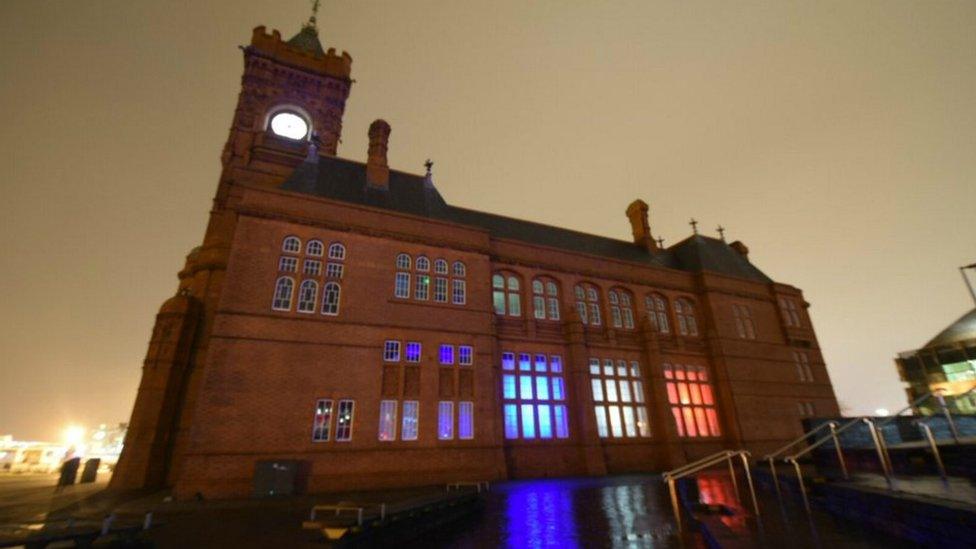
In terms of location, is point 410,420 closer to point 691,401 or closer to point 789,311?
point 691,401

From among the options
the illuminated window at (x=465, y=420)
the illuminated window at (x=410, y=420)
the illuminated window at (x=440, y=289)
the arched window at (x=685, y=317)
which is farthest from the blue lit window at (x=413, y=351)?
the arched window at (x=685, y=317)

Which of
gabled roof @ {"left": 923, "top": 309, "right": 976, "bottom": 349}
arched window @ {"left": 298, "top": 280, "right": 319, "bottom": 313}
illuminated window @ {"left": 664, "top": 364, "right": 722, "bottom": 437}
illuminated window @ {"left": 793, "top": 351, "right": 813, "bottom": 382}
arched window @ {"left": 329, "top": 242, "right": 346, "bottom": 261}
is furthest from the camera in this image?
gabled roof @ {"left": 923, "top": 309, "right": 976, "bottom": 349}

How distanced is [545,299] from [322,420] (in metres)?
14.3

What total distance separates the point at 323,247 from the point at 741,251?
1431 inches

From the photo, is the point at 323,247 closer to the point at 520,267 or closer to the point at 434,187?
the point at 434,187

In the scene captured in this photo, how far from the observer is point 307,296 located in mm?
19094

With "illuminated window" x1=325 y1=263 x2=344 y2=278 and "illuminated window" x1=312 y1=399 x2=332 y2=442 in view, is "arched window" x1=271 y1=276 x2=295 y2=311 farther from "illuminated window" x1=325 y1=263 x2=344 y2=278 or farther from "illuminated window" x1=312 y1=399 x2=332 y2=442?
"illuminated window" x1=312 y1=399 x2=332 y2=442

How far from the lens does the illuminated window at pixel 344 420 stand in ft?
56.9

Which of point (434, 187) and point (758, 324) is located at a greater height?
point (434, 187)

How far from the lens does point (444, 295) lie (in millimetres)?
21781

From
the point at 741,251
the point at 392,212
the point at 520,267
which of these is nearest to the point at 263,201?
the point at 392,212

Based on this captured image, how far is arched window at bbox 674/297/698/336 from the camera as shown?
29.9 metres

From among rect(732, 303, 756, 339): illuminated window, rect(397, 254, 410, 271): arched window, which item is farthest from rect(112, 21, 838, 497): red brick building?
rect(732, 303, 756, 339): illuminated window

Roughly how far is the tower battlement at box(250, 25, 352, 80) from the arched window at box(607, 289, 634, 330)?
27260 mm
